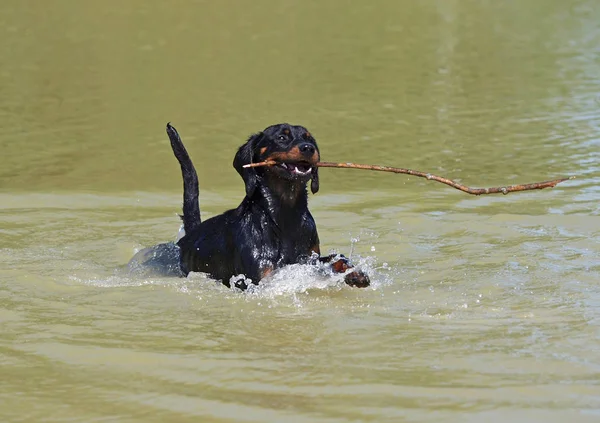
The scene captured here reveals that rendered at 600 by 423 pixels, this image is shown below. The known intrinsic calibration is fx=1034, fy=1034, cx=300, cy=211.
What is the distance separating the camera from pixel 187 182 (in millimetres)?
7320

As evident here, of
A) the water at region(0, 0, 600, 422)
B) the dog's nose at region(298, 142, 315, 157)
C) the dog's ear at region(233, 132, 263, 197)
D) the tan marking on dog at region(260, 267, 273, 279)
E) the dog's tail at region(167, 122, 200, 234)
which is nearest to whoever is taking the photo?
the water at region(0, 0, 600, 422)

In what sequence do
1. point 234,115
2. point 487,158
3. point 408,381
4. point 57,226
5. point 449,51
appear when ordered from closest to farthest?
point 408,381
point 57,226
point 487,158
point 234,115
point 449,51

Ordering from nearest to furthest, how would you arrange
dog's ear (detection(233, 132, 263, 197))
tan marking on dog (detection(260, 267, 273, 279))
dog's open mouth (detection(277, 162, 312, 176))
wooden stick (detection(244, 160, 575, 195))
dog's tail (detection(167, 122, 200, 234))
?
1. wooden stick (detection(244, 160, 575, 195))
2. dog's open mouth (detection(277, 162, 312, 176))
3. tan marking on dog (detection(260, 267, 273, 279))
4. dog's ear (detection(233, 132, 263, 197))
5. dog's tail (detection(167, 122, 200, 234))

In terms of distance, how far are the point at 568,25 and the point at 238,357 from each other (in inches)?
697

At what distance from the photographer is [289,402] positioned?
4395mm

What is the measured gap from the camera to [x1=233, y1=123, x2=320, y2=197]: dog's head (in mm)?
6277

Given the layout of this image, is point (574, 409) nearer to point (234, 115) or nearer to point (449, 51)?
point (234, 115)

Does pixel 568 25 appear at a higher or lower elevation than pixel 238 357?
higher

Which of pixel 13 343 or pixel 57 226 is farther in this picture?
pixel 57 226

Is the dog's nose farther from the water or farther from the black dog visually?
the water

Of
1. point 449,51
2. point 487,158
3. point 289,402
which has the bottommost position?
point 289,402

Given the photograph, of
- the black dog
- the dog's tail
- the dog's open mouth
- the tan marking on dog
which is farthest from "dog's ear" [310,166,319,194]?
the dog's tail

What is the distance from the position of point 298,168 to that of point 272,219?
0.42 meters

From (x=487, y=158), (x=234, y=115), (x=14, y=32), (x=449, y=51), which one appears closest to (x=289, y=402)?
(x=487, y=158)
